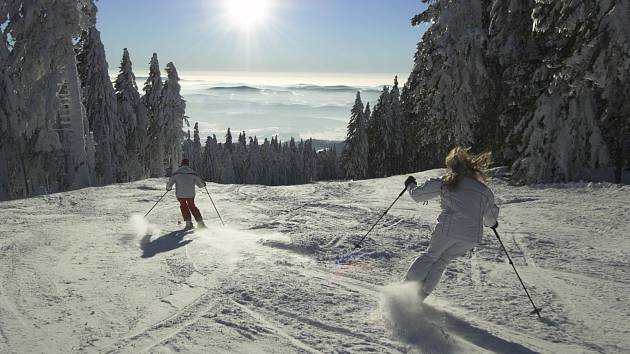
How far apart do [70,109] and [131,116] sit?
607 inches

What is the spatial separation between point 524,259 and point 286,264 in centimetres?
364

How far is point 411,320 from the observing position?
179 inches

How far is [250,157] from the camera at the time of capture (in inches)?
4459

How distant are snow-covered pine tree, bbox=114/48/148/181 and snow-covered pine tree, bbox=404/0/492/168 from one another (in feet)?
80.1

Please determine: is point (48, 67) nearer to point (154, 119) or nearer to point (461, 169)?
point (154, 119)

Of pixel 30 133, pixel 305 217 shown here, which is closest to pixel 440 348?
pixel 305 217

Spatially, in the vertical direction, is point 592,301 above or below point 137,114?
below

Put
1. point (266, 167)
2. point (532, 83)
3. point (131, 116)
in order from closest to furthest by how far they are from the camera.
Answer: point (532, 83), point (131, 116), point (266, 167)

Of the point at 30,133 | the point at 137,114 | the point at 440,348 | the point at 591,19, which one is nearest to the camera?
the point at 440,348

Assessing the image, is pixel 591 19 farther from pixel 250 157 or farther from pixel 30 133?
pixel 250 157

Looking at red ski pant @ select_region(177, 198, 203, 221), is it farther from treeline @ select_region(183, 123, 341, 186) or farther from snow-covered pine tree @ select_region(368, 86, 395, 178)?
treeline @ select_region(183, 123, 341, 186)

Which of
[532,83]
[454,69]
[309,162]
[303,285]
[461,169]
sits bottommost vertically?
[303,285]

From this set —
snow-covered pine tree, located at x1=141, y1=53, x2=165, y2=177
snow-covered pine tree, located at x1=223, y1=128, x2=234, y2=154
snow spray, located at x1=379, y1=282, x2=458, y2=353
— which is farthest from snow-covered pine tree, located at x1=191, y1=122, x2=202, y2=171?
snow spray, located at x1=379, y1=282, x2=458, y2=353

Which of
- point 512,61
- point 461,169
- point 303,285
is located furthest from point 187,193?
point 512,61
